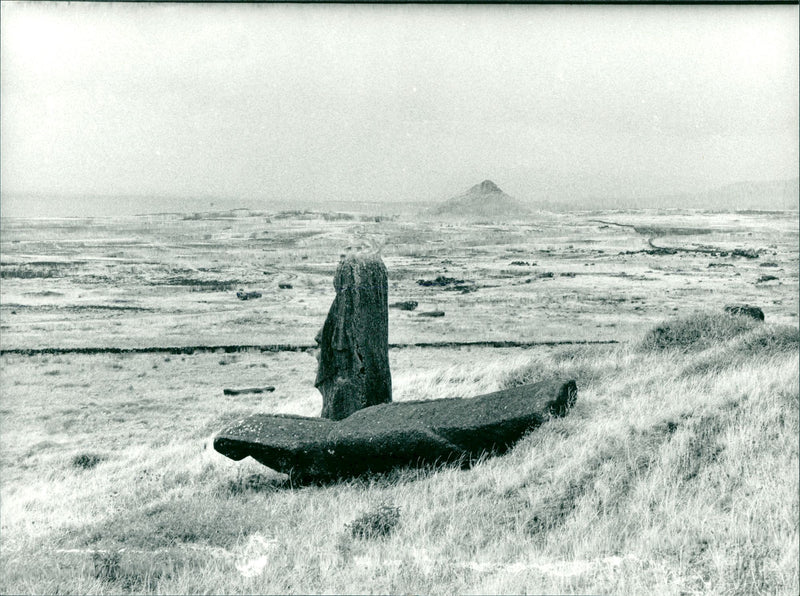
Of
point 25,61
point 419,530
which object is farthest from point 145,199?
point 419,530

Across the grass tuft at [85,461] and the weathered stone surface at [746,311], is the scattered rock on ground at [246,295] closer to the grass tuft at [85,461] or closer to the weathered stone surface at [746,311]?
the grass tuft at [85,461]

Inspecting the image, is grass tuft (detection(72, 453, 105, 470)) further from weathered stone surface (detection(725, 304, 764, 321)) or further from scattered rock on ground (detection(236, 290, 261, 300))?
weathered stone surface (detection(725, 304, 764, 321))

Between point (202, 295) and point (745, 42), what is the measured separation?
7452 millimetres

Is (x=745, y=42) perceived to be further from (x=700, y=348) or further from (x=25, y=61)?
(x=25, y=61)

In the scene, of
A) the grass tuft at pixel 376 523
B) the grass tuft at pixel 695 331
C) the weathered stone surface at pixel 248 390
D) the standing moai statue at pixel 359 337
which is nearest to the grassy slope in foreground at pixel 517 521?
the grass tuft at pixel 376 523

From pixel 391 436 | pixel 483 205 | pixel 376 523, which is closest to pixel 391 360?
pixel 483 205

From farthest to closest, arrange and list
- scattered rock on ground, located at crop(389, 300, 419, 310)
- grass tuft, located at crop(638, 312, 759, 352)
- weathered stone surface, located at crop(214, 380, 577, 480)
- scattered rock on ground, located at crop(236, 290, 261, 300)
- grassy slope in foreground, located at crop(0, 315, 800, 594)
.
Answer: grass tuft, located at crop(638, 312, 759, 352), scattered rock on ground, located at crop(236, 290, 261, 300), scattered rock on ground, located at crop(389, 300, 419, 310), weathered stone surface, located at crop(214, 380, 577, 480), grassy slope in foreground, located at crop(0, 315, 800, 594)

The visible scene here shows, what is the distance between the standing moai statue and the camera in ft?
29.6

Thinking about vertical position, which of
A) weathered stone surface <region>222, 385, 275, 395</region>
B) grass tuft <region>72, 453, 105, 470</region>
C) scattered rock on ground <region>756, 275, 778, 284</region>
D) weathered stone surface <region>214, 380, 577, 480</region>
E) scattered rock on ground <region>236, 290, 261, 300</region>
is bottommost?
grass tuft <region>72, 453, 105, 470</region>

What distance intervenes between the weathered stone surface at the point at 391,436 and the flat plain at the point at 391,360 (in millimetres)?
256

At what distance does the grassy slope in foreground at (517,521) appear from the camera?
5.05 meters

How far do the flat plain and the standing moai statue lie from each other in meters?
0.96

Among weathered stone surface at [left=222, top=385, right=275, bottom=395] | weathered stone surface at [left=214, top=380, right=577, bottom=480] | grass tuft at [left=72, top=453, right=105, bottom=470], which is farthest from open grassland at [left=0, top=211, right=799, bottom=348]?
weathered stone surface at [left=214, top=380, right=577, bottom=480]

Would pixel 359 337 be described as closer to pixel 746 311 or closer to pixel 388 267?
pixel 388 267
